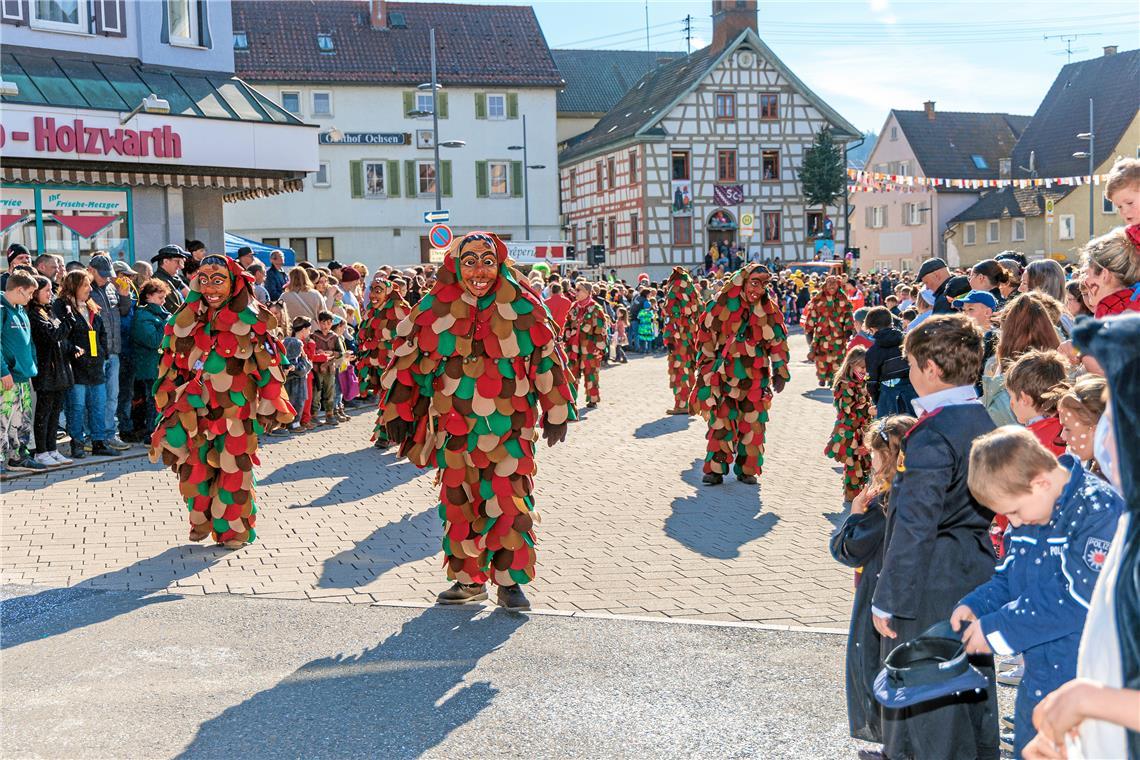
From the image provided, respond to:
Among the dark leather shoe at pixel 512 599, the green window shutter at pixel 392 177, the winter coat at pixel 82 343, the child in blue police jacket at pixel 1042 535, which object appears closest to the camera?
the child in blue police jacket at pixel 1042 535

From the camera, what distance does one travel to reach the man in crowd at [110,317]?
13.1 m

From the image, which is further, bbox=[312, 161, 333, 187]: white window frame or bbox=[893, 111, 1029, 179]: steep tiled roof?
bbox=[893, 111, 1029, 179]: steep tiled roof

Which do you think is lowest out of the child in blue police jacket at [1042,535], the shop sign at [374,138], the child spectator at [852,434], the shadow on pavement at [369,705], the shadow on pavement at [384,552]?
the shadow on pavement at [384,552]

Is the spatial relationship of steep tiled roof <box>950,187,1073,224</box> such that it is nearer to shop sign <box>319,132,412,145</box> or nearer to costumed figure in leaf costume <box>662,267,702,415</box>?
shop sign <box>319,132,412,145</box>

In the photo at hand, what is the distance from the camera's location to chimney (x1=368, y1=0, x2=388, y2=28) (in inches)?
2158

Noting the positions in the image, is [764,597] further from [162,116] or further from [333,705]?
[162,116]

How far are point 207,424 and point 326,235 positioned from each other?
46076mm

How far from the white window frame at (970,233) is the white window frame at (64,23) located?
5275 cm

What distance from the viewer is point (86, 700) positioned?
18.0ft

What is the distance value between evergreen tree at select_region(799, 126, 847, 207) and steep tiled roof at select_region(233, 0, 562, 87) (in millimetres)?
11883

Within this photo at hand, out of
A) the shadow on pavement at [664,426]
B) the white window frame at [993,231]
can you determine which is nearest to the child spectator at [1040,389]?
the shadow on pavement at [664,426]

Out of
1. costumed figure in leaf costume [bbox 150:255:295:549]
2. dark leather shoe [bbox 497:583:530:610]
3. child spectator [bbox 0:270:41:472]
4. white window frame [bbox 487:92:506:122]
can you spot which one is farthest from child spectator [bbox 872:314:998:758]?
white window frame [bbox 487:92:506:122]

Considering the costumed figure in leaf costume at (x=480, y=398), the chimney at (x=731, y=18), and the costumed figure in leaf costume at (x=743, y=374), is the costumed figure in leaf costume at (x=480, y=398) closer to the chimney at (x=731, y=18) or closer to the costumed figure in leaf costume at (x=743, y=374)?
the costumed figure in leaf costume at (x=743, y=374)

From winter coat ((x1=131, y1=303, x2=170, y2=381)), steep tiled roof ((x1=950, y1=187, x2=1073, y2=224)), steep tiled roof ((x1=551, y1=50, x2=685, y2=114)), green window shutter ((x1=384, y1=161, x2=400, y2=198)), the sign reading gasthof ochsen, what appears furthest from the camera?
steep tiled roof ((x1=551, y1=50, x2=685, y2=114))
